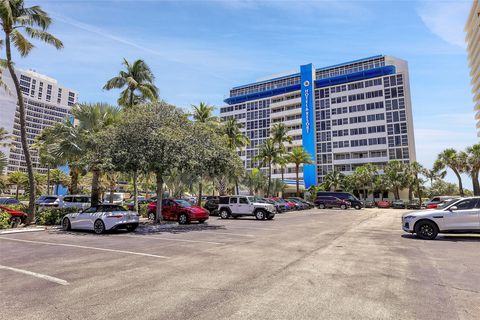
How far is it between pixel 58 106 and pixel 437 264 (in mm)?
182047

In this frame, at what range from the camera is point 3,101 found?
363 feet

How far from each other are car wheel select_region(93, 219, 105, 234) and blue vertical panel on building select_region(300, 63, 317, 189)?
6775 centimetres

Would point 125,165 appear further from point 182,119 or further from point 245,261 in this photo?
point 245,261

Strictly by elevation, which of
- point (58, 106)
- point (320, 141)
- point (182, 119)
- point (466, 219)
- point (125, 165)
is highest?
point (58, 106)

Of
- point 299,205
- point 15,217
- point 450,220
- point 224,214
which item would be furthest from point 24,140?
point 299,205

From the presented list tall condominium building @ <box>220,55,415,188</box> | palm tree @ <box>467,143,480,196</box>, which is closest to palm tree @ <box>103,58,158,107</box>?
palm tree @ <box>467,143,480,196</box>

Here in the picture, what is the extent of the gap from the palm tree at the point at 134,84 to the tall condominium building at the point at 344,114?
51.9 metres

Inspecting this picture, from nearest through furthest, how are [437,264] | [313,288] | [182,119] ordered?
[313,288] < [437,264] < [182,119]

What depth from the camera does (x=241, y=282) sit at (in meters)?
6.03

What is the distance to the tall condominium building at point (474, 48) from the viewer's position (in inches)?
1812

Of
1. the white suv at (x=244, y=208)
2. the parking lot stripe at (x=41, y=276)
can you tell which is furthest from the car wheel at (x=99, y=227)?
the white suv at (x=244, y=208)

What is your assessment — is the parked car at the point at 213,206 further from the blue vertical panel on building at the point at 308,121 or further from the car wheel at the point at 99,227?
the blue vertical panel on building at the point at 308,121

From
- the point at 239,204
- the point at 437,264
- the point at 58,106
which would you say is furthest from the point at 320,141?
the point at 58,106

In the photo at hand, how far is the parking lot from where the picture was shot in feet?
14.9
